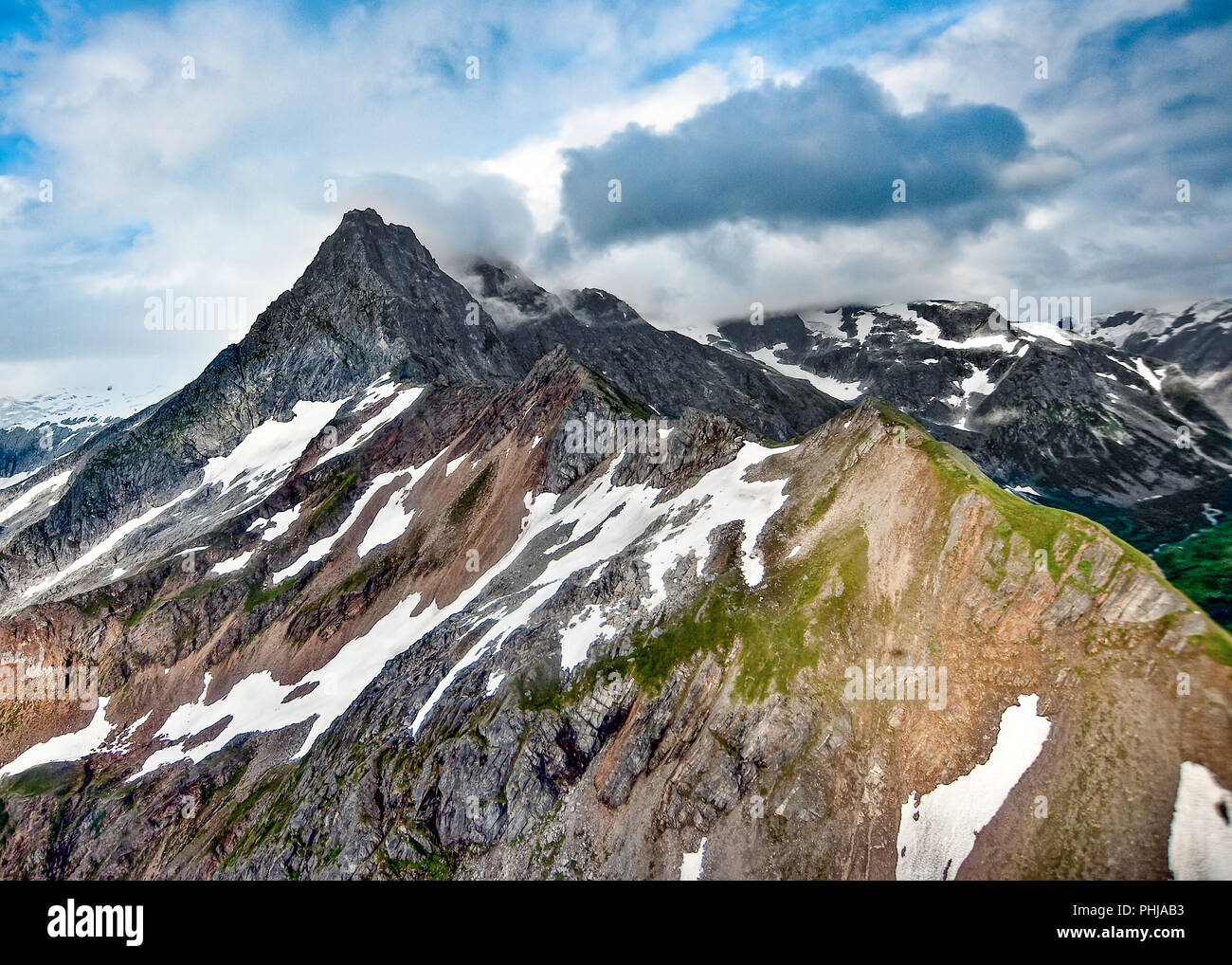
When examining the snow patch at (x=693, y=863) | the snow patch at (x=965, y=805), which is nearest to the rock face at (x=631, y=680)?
the snow patch at (x=965, y=805)

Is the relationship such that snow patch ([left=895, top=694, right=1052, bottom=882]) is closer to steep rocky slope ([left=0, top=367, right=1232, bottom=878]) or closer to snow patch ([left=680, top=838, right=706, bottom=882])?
steep rocky slope ([left=0, top=367, right=1232, bottom=878])

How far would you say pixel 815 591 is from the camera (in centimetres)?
5366

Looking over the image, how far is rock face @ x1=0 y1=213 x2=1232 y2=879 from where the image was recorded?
39469 mm

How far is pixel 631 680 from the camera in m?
55.8

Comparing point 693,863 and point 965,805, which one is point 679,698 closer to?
point 693,863

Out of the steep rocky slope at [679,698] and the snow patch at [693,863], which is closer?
the steep rocky slope at [679,698]

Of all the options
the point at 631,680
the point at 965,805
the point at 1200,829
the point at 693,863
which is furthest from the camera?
the point at 631,680

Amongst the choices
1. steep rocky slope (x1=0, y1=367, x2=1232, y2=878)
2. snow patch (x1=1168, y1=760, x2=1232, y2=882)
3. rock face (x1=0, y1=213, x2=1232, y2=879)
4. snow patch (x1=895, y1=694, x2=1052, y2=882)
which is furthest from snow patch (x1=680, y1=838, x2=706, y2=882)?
snow patch (x1=1168, y1=760, x2=1232, y2=882)

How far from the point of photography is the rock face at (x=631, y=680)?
39.5 meters

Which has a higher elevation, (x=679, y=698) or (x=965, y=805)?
(x=679, y=698)

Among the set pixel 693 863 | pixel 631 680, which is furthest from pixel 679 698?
pixel 693 863

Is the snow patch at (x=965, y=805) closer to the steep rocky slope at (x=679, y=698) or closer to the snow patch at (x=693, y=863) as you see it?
the steep rocky slope at (x=679, y=698)
